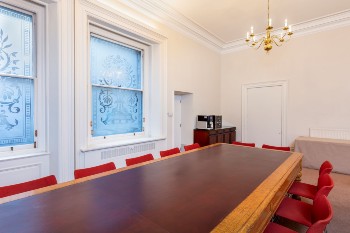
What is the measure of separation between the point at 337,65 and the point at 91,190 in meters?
5.69

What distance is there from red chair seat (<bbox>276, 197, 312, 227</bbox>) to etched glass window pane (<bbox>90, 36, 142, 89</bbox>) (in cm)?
330

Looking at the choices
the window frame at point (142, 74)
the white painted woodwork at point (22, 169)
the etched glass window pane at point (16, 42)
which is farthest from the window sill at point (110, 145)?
the etched glass window pane at point (16, 42)

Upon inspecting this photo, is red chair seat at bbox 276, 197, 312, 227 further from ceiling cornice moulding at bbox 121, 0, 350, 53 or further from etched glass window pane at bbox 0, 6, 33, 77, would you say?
ceiling cornice moulding at bbox 121, 0, 350, 53

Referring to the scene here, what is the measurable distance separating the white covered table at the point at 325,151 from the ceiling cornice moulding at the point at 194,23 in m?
2.71

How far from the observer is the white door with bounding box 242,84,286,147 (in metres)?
5.35

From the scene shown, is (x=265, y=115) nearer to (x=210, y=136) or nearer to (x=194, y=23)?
(x=210, y=136)

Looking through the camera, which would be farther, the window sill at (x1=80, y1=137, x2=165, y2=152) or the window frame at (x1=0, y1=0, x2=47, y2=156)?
the window sill at (x1=80, y1=137, x2=165, y2=152)

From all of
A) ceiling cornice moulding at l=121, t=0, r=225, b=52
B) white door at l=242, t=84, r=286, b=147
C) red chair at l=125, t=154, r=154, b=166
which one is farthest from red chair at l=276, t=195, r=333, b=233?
ceiling cornice moulding at l=121, t=0, r=225, b=52

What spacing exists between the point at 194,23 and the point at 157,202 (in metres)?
4.57

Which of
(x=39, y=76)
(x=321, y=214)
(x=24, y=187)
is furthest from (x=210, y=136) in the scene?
(x=24, y=187)

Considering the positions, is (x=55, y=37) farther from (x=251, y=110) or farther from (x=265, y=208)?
(x=251, y=110)

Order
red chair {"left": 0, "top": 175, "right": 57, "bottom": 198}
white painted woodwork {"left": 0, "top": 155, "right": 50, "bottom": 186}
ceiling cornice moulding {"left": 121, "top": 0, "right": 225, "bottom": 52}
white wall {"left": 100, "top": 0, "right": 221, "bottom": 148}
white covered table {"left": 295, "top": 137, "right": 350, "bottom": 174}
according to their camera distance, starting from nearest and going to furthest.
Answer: red chair {"left": 0, "top": 175, "right": 57, "bottom": 198}, white painted woodwork {"left": 0, "top": 155, "right": 50, "bottom": 186}, ceiling cornice moulding {"left": 121, "top": 0, "right": 225, "bottom": 52}, white covered table {"left": 295, "top": 137, "right": 350, "bottom": 174}, white wall {"left": 100, "top": 0, "right": 221, "bottom": 148}

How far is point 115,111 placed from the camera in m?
3.84

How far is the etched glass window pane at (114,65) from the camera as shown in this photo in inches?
138
